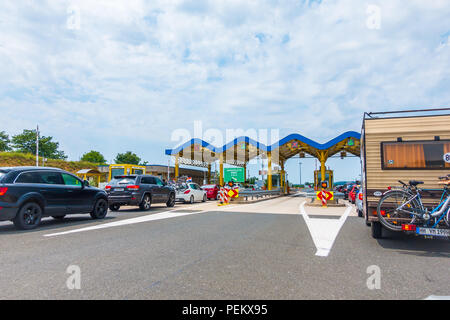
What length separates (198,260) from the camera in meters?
5.32

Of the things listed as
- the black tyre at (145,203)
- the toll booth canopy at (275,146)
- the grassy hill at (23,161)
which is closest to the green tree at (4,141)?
the grassy hill at (23,161)

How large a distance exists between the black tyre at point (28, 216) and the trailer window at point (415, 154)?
868cm

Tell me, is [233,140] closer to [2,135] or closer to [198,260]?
[198,260]

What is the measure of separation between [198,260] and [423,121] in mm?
5772

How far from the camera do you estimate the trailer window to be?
708 centimetres

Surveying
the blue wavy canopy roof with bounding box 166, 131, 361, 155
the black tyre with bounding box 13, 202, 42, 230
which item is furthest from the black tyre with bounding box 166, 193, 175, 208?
the blue wavy canopy roof with bounding box 166, 131, 361, 155

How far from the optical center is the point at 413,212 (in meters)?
→ 6.53

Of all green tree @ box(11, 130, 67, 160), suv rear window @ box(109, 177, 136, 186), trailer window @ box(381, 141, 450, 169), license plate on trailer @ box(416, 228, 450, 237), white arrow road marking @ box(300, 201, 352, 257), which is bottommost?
white arrow road marking @ box(300, 201, 352, 257)

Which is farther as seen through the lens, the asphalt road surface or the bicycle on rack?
the bicycle on rack

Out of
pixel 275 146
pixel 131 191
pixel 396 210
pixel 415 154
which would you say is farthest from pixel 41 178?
pixel 275 146

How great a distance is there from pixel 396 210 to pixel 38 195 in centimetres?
858

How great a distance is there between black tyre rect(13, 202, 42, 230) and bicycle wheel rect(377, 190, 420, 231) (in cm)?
831

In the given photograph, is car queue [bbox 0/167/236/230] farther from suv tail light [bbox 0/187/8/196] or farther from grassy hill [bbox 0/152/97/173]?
grassy hill [bbox 0/152/97/173]
